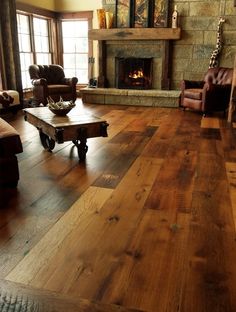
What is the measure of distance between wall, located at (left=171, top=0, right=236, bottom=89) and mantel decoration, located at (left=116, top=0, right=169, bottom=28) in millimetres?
285

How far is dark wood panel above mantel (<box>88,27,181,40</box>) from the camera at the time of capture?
6461 millimetres

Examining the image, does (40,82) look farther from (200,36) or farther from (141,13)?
(200,36)

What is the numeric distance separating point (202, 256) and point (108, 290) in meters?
0.60

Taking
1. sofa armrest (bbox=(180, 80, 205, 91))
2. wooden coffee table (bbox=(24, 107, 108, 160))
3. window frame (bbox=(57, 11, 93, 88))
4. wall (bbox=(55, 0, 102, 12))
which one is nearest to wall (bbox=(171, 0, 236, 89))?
sofa armrest (bbox=(180, 80, 205, 91))

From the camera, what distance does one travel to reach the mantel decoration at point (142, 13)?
650cm

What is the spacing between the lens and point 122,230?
6.62ft

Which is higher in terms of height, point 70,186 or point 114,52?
point 114,52

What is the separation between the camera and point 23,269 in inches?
64.7

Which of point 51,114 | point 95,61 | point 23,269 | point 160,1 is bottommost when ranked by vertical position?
point 23,269

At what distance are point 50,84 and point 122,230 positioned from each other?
5371 millimetres

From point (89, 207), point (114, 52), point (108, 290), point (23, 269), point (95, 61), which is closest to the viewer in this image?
point (108, 290)

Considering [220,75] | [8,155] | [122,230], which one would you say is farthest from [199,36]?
[122,230]

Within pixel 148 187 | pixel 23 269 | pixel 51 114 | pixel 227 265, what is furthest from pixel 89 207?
pixel 51 114

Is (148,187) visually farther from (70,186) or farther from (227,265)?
(227,265)
